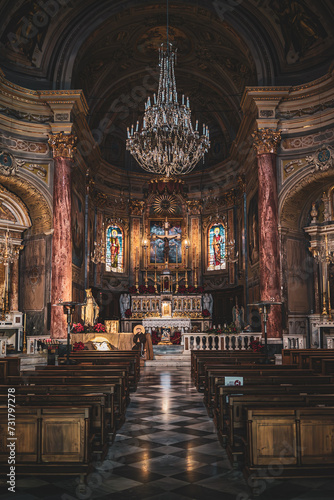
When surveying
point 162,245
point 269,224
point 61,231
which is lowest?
point 61,231

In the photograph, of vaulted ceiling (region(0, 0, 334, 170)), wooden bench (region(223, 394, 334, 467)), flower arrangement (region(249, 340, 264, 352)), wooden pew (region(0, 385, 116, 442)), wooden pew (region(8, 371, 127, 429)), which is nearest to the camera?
wooden bench (region(223, 394, 334, 467))

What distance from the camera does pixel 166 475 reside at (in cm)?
537

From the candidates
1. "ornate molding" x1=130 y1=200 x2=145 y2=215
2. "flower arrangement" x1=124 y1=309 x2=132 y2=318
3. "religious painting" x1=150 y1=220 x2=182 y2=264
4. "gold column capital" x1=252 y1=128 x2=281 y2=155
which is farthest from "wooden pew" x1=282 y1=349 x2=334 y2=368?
"ornate molding" x1=130 y1=200 x2=145 y2=215

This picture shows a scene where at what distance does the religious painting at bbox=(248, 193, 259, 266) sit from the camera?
20469 millimetres

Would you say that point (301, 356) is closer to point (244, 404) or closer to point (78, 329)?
point (244, 404)

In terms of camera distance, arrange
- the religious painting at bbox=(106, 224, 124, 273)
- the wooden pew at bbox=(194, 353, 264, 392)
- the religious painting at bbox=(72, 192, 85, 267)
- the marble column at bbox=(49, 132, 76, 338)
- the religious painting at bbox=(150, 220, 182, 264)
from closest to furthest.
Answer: the wooden pew at bbox=(194, 353, 264, 392) < the marble column at bbox=(49, 132, 76, 338) < the religious painting at bbox=(72, 192, 85, 267) < the religious painting at bbox=(106, 224, 124, 273) < the religious painting at bbox=(150, 220, 182, 264)

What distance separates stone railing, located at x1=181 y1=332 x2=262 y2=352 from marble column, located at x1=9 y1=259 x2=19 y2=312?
20.9 feet

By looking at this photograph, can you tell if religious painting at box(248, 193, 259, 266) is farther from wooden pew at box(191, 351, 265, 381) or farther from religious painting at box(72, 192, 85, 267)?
wooden pew at box(191, 351, 265, 381)

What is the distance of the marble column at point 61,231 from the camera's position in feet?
57.7

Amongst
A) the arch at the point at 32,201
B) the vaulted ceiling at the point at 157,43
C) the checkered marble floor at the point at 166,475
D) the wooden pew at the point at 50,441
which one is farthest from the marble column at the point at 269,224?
the wooden pew at the point at 50,441

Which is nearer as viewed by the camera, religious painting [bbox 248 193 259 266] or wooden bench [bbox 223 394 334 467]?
wooden bench [bbox 223 394 334 467]

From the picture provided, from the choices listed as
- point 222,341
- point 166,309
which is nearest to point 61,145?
point 166,309

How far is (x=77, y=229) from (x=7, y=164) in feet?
14.4

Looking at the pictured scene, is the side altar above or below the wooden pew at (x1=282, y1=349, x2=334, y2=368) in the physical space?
above
